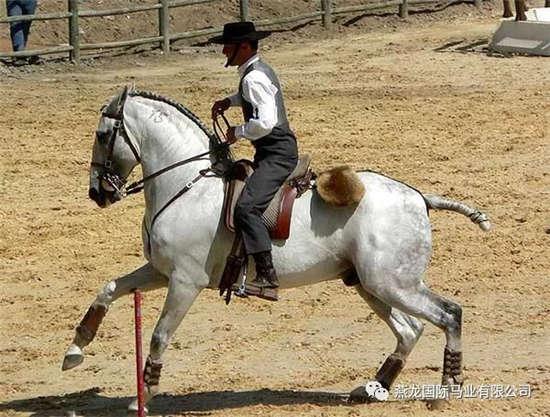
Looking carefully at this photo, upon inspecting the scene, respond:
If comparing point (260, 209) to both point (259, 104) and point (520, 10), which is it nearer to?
point (259, 104)

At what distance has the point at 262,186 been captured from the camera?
30.6 feet

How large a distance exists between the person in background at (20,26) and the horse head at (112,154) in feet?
42.5

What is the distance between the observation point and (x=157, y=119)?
9578 millimetres

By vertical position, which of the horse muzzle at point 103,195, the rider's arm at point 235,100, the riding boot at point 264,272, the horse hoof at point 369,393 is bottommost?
the horse hoof at point 369,393

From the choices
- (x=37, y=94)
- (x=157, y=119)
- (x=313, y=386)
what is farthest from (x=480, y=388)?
(x=37, y=94)

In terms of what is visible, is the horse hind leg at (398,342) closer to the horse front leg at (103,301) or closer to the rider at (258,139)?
the rider at (258,139)

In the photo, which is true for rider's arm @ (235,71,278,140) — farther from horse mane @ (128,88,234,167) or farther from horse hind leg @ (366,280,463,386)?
horse hind leg @ (366,280,463,386)

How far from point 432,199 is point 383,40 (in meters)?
14.7

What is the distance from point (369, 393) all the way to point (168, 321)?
1.48 meters

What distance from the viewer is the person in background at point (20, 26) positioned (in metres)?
22.1

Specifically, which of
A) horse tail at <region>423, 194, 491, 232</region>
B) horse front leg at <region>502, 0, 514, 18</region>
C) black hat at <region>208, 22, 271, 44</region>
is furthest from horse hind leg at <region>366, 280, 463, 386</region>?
horse front leg at <region>502, 0, 514, 18</region>

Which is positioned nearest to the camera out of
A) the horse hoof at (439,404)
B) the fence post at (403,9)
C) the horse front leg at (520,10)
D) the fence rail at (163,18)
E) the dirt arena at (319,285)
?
the horse hoof at (439,404)

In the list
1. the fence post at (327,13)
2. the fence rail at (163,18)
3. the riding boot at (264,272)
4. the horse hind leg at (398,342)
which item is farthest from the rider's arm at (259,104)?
the fence post at (327,13)

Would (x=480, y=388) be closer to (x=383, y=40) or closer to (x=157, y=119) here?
(x=157, y=119)
